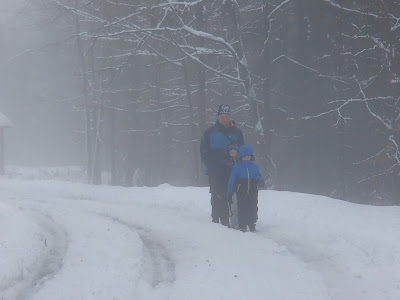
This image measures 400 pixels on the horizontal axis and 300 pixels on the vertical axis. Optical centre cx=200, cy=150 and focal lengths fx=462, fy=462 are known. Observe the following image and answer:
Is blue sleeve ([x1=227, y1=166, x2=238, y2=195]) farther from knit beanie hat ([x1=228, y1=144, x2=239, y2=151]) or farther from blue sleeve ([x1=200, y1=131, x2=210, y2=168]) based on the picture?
blue sleeve ([x1=200, y1=131, x2=210, y2=168])

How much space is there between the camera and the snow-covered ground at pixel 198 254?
15.5 feet

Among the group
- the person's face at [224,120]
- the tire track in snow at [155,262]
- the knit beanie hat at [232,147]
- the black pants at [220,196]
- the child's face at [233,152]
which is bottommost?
the tire track in snow at [155,262]

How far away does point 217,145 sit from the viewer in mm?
8430

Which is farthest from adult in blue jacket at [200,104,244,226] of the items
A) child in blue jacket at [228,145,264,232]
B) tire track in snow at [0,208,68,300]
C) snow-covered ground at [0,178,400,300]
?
tire track in snow at [0,208,68,300]

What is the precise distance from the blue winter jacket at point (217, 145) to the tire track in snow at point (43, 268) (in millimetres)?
2812

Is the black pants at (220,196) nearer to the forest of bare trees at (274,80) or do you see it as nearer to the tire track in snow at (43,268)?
the tire track in snow at (43,268)

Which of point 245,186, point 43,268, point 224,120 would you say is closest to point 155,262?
point 43,268

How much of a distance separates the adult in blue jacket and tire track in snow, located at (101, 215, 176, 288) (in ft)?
5.09

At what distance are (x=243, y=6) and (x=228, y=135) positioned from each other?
11.8 m

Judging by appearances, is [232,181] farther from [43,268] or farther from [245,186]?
[43,268]

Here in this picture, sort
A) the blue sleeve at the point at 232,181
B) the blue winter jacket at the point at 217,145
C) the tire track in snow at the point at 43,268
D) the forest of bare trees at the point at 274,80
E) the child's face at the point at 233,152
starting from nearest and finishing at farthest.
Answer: the tire track in snow at the point at 43,268 < the blue sleeve at the point at 232,181 < the child's face at the point at 233,152 < the blue winter jacket at the point at 217,145 < the forest of bare trees at the point at 274,80

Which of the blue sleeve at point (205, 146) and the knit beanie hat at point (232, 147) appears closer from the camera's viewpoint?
the knit beanie hat at point (232, 147)

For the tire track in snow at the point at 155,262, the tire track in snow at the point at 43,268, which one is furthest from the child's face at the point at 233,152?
the tire track in snow at the point at 43,268

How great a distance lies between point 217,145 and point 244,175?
2.57 ft
